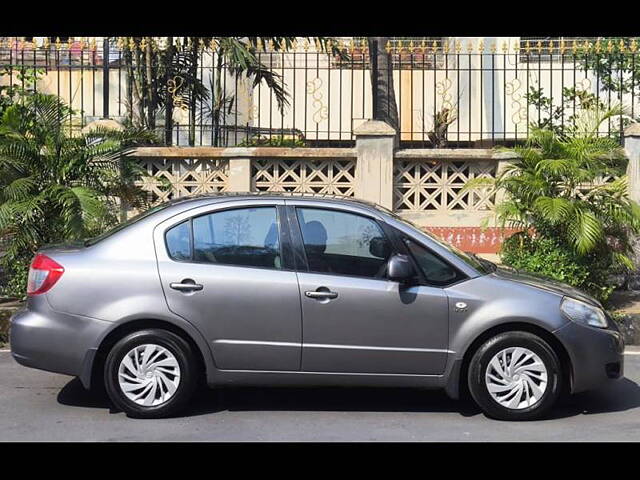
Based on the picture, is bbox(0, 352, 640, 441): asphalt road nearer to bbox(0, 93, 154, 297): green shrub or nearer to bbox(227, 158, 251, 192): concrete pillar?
bbox(0, 93, 154, 297): green shrub

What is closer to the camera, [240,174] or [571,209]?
[571,209]

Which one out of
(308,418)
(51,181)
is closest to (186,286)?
(308,418)

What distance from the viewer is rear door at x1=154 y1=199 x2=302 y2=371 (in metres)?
6.28

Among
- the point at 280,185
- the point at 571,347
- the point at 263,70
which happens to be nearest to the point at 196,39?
the point at 263,70

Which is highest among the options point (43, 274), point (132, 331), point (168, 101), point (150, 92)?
point (150, 92)

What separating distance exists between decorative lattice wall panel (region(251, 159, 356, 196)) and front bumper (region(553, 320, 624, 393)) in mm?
5088

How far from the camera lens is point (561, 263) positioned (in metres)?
9.51

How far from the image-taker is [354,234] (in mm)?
6508

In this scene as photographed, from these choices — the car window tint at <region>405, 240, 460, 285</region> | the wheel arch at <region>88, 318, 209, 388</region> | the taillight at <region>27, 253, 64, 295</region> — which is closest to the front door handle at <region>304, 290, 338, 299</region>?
the car window tint at <region>405, 240, 460, 285</region>

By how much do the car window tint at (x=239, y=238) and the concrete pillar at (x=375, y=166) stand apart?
4450mm

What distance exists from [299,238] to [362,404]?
1407mm

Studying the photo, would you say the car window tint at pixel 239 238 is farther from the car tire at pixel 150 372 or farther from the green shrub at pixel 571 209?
the green shrub at pixel 571 209

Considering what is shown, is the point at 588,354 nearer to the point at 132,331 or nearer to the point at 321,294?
the point at 321,294

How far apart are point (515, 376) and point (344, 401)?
138cm
